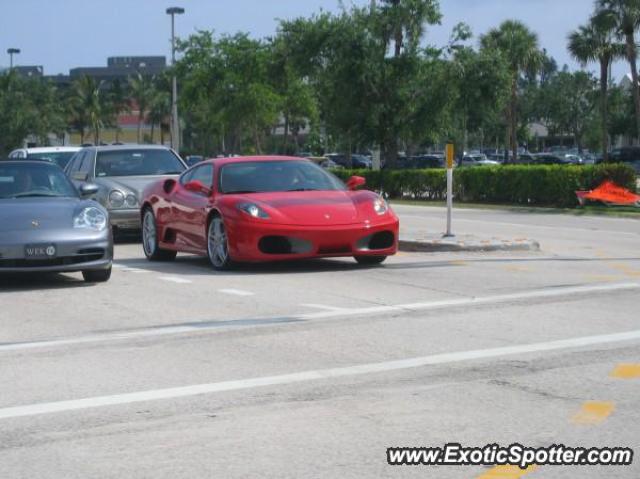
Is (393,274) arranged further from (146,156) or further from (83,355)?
(146,156)

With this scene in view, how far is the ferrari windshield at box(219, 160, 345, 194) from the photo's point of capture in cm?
1390

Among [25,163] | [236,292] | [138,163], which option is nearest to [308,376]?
[236,292]

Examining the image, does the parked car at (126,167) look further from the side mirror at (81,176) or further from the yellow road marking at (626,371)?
the yellow road marking at (626,371)

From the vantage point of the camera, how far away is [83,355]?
8094mm

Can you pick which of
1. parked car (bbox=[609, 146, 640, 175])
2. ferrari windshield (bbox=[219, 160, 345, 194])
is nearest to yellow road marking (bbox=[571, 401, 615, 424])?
ferrari windshield (bbox=[219, 160, 345, 194])

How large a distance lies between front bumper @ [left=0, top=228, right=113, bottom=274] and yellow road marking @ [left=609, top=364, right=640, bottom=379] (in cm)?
643

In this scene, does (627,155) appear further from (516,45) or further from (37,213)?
(37,213)

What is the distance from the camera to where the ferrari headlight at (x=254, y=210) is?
1299cm

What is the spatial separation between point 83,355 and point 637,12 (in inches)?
1799

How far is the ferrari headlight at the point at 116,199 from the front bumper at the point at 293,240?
214 inches

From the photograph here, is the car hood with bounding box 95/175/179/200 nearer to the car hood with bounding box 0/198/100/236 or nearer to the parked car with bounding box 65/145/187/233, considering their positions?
the parked car with bounding box 65/145/187/233

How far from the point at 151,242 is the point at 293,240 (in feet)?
10.9

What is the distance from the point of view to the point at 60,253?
1189cm

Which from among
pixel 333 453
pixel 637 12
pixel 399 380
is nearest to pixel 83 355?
pixel 399 380
